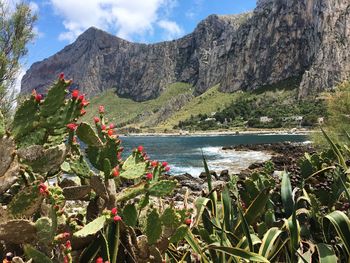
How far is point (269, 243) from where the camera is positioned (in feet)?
8.26

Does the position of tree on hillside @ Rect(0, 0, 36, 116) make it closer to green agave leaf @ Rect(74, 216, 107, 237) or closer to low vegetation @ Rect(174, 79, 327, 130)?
green agave leaf @ Rect(74, 216, 107, 237)

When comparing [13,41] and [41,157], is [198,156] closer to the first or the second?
[13,41]

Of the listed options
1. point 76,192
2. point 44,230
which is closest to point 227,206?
point 76,192

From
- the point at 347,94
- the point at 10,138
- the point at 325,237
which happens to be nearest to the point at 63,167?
the point at 10,138

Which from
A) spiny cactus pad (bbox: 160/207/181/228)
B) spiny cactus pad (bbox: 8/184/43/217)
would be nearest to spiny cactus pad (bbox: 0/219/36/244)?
spiny cactus pad (bbox: 8/184/43/217)

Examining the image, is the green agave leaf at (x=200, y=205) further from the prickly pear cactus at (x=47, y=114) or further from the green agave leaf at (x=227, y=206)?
the prickly pear cactus at (x=47, y=114)

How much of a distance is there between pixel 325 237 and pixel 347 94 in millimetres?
39068

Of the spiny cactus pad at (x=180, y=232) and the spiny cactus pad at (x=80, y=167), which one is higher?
the spiny cactus pad at (x=80, y=167)

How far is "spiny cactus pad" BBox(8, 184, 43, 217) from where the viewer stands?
2135 millimetres

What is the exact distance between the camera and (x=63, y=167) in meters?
3.13

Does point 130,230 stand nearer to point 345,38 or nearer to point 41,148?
point 41,148

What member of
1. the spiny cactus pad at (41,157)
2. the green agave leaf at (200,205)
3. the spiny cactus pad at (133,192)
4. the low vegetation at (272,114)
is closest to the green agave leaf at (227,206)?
the green agave leaf at (200,205)

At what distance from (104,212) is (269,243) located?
3.50ft

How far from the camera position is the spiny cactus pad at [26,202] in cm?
213
